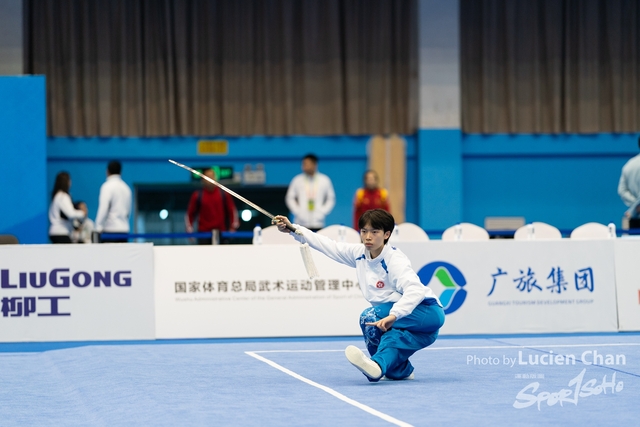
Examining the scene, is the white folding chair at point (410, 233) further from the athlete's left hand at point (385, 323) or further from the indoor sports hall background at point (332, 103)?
the indoor sports hall background at point (332, 103)

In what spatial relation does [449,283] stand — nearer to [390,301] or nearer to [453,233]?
[453,233]

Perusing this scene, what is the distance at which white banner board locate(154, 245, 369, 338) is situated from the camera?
417 inches

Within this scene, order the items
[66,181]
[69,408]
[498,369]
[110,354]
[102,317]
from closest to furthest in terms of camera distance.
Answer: [69,408] < [498,369] < [110,354] < [102,317] < [66,181]

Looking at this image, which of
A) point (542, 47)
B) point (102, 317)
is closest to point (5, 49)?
point (102, 317)

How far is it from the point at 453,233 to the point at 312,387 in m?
5.65

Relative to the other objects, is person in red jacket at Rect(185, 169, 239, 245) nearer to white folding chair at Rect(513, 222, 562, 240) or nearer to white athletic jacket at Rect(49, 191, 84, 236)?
white athletic jacket at Rect(49, 191, 84, 236)

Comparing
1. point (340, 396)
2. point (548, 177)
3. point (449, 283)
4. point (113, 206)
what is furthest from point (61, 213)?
point (548, 177)

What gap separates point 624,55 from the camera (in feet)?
62.2

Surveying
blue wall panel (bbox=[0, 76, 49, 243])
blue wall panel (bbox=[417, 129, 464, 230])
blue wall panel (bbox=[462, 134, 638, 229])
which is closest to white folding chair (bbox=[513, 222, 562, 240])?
blue wall panel (bbox=[417, 129, 464, 230])

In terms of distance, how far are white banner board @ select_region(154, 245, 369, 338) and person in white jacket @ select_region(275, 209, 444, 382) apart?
3783mm

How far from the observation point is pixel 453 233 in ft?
38.1

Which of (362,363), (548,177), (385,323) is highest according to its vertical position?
(548,177)

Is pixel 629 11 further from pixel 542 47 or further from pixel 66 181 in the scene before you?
pixel 66 181

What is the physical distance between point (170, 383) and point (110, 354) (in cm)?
216
